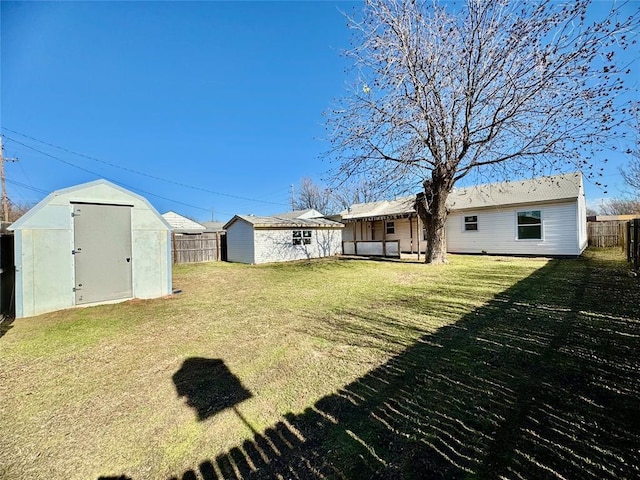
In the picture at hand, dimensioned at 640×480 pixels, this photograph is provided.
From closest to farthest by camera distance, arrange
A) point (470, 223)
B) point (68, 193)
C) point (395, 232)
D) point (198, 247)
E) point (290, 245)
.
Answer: point (68, 193)
point (470, 223)
point (198, 247)
point (290, 245)
point (395, 232)

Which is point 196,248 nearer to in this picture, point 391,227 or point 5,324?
point 5,324

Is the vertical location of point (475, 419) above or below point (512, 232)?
below

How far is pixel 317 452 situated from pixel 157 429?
4.66 ft

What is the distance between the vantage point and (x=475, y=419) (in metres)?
2.26

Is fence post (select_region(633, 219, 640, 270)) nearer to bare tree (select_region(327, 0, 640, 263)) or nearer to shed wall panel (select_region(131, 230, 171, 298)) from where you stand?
bare tree (select_region(327, 0, 640, 263))

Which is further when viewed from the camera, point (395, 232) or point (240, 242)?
point (395, 232)

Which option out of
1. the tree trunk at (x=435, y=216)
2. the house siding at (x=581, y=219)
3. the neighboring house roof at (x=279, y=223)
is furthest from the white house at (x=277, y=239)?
the house siding at (x=581, y=219)

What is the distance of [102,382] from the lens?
3.23 m

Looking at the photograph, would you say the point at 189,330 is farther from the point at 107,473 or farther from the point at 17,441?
the point at 107,473

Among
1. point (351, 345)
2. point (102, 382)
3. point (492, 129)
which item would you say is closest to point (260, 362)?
point (351, 345)

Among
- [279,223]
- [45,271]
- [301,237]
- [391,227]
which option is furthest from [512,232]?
[45,271]

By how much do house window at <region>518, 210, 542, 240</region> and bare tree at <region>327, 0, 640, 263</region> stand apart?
481cm

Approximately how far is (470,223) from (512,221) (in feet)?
6.92

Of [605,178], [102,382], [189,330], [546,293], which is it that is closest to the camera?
[102,382]
